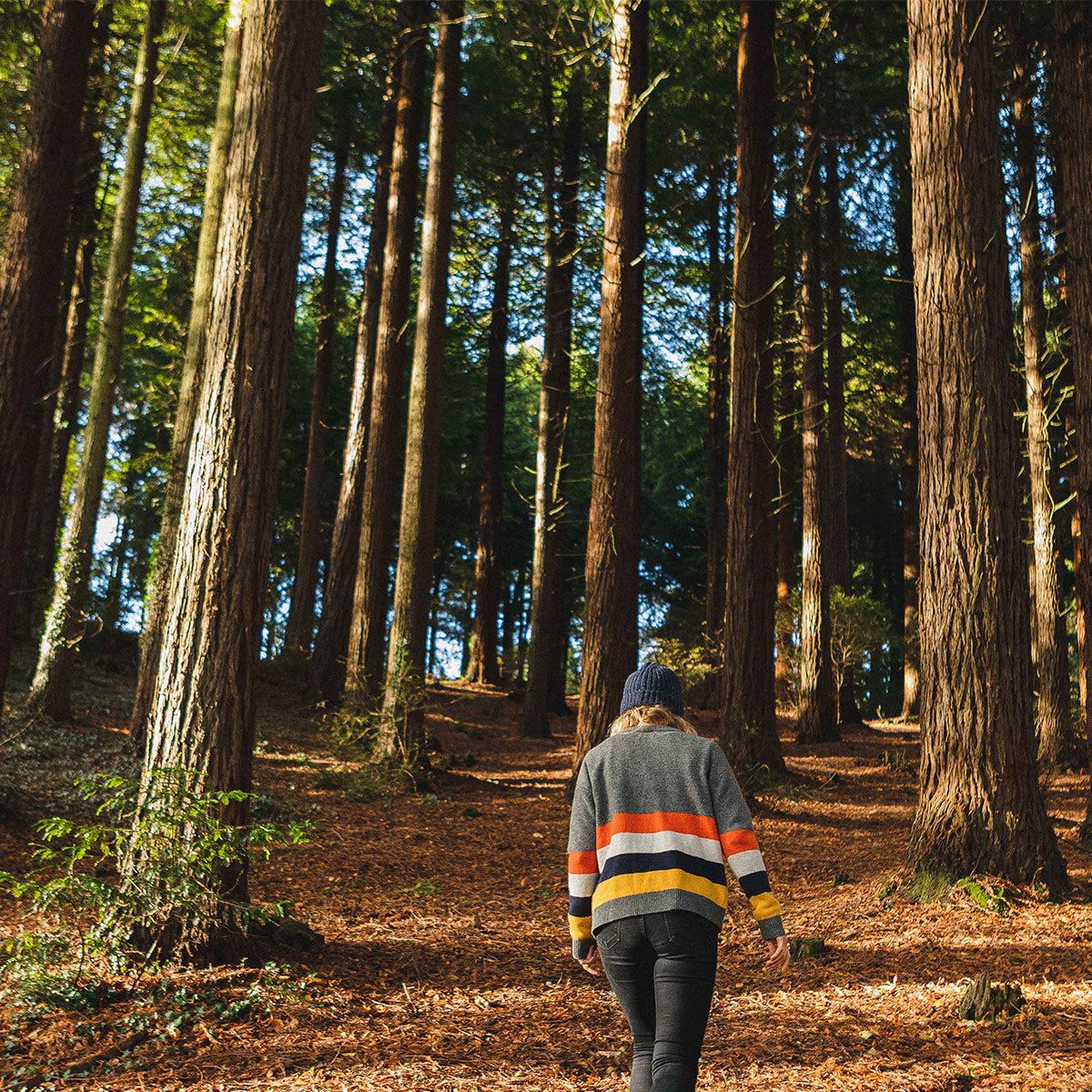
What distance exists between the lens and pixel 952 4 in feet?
21.5

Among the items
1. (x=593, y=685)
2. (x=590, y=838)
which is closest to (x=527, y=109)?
(x=593, y=685)

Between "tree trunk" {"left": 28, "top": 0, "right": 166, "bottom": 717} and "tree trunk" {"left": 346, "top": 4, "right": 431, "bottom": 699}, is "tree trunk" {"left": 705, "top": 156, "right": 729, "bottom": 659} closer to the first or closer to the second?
"tree trunk" {"left": 346, "top": 4, "right": 431, "bottom": 699}

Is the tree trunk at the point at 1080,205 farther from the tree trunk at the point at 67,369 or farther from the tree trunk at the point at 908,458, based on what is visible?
the tree trunk at the point at 67,369

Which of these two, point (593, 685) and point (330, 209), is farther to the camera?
point (330, 209)

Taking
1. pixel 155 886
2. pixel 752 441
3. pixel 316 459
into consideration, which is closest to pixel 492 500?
pixel 316 459

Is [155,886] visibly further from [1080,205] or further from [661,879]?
[1080,205]

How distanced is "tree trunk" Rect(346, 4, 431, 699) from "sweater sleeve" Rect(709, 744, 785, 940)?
373 inches

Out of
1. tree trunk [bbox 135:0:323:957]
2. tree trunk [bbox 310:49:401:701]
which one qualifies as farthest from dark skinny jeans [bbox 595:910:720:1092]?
tree trunk [bbox 310:49:401:701]

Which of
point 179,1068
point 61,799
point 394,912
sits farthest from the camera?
point 61,799

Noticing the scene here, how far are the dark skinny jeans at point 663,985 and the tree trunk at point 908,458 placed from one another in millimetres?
15298

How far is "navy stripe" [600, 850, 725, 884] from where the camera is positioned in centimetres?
282

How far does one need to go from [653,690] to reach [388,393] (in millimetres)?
10319

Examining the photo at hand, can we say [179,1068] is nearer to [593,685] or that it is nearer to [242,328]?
[242,328]

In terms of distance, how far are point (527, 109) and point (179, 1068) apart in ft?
58.4
